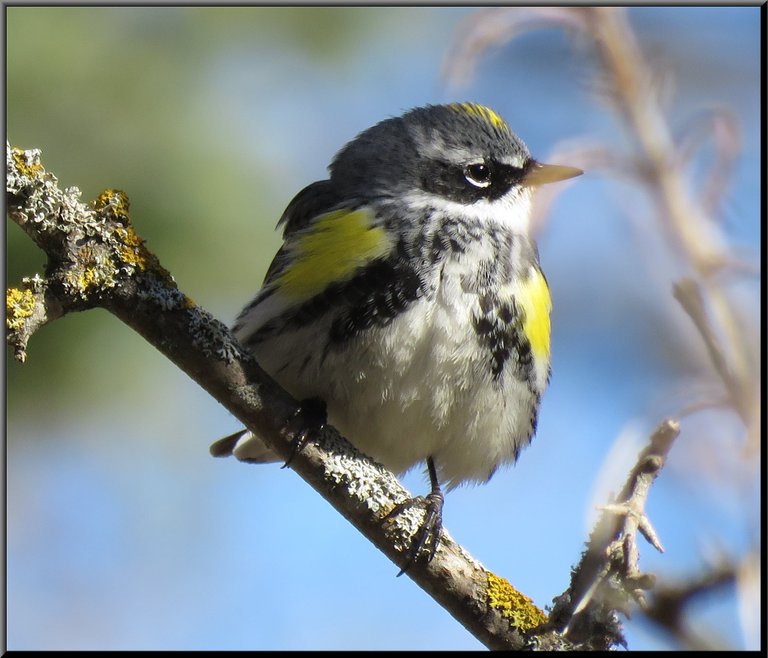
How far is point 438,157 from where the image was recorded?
3178 millimetres

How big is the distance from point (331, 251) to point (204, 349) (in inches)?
24.8

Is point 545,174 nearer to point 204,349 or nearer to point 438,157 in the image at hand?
point 438,157

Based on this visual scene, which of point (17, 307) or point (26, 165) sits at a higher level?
point (26, 165)

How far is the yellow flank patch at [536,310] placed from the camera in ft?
9.22

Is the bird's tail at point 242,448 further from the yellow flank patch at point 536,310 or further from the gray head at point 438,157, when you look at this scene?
the yellow flank patch at point 536,310

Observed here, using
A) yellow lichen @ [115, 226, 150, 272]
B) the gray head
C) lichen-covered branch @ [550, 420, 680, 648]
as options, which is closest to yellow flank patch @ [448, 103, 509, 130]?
the gray head

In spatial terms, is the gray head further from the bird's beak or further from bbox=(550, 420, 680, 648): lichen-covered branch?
bbox=(550, 420, 680, 648): lichen-covered branch

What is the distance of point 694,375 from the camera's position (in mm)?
2088

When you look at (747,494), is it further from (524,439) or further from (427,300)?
(524,439)

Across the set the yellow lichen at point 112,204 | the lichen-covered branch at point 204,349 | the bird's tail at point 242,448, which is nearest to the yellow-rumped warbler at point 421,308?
the lichen-covered branch at point 204,349

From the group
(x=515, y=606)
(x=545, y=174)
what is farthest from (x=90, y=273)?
(x=545, y=174)

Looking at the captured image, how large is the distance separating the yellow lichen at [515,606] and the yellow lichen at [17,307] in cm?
120

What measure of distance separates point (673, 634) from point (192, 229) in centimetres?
275

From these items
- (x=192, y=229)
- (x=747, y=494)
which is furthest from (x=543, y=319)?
(x=192, y=229)
